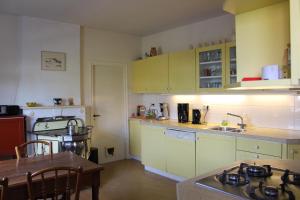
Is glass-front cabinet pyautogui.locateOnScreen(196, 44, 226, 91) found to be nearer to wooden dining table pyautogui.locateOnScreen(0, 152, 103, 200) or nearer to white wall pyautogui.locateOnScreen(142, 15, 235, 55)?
white wall pyautogui.locateOnScreen(142, 15, 235, 55)

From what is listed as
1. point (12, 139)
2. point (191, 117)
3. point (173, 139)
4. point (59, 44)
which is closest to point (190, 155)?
point (173, 139)

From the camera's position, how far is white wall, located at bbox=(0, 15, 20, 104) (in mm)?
3770

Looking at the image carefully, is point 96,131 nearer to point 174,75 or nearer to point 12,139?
point 12,139

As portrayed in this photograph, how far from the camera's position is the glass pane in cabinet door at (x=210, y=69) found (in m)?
3.66

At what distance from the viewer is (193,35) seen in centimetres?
438

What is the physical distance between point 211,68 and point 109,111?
2.27 m

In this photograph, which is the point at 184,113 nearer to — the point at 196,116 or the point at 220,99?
the point at 196,116

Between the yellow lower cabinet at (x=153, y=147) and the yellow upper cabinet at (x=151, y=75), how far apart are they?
0.75 m

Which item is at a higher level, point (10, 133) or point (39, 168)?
point (10, 133)

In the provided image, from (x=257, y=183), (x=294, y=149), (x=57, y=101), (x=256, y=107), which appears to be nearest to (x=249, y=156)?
(x=294, y=149)

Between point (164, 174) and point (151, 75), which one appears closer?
point (164, 174)

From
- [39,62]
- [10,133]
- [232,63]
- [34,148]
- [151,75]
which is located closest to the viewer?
[34,148]

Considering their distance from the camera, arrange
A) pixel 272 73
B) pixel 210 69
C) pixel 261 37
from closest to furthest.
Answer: pixel 272 73 → pixel 261 37 → pixel 210 69

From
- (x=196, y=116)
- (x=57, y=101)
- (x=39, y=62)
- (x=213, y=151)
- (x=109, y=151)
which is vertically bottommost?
(x=109, y=151)
